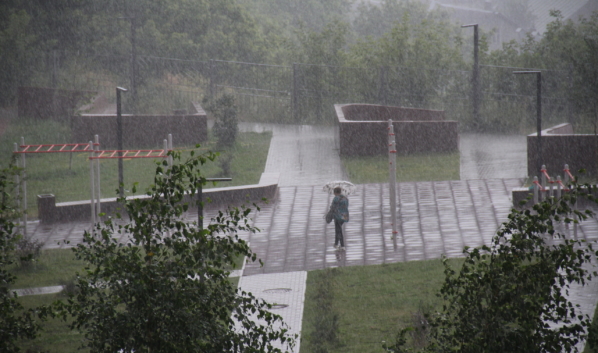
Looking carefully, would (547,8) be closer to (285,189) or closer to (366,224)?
(285,189)

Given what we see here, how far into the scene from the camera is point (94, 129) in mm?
24078

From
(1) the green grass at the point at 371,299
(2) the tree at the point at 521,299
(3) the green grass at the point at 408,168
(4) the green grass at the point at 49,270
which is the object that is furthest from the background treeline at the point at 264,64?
(2) the tree at the point at 521,299

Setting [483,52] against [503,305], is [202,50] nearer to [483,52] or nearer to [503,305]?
[483,52]

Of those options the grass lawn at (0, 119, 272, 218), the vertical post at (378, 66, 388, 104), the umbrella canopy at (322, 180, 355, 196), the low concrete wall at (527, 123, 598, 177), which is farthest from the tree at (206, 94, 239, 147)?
the umbrella canopy at (322, 180, 355, 196)

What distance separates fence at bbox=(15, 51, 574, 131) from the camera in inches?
1216

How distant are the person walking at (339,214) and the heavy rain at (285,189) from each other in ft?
0.18

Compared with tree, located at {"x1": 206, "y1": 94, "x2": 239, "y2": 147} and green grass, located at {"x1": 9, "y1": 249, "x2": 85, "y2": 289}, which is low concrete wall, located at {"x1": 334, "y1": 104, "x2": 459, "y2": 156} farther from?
green grass, located at {"x1": 9, "y1": 249, "x2": 85, "y2": 289}

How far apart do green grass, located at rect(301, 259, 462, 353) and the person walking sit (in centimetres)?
120

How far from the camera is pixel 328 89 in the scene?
109ft

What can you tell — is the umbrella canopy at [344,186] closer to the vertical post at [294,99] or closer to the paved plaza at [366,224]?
the paved plaza at [366,224]

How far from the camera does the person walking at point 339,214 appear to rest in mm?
12805

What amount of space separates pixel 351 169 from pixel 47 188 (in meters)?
8.31

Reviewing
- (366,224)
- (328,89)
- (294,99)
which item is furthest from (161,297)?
(328,89)

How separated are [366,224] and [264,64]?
21.9m
